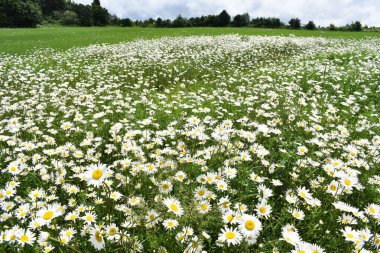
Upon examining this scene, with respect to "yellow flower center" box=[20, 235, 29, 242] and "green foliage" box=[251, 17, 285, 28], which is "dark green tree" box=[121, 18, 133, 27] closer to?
"green foliage" box=[251, 17, 285, 28]

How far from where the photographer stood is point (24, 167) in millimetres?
3109

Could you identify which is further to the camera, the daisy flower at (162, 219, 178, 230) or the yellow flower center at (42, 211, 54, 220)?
the daisy flower at (162, 219, 178, 230)

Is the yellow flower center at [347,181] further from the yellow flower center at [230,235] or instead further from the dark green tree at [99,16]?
the dark green tree at [99,16]

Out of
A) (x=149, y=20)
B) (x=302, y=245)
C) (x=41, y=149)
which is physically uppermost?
(x=149, y=20)

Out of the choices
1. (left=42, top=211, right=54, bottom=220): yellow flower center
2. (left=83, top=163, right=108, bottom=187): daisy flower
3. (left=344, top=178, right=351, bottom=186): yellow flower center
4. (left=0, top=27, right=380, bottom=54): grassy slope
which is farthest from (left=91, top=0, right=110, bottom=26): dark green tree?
(left=344, top=178, right=351, bottom=186): yellow flower center

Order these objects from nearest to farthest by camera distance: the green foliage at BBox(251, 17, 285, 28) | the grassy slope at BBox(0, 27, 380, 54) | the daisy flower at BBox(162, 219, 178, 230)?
1. the daisy flower at BBox(162, 219, 178, 230)
2. the grassy slope at BBox(0, 27, 380, 54)
3. the green foliage at BBox(251, 17, 285, 28)

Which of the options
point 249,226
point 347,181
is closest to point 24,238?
point 249,226

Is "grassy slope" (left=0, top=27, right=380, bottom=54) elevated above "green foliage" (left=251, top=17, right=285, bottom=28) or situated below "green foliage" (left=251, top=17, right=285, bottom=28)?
below

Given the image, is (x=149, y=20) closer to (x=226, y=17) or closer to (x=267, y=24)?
(x=226, y=17)

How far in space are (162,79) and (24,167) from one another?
23.0ft

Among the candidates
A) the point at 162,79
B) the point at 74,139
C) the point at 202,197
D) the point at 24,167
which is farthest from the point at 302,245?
the point at 162,79

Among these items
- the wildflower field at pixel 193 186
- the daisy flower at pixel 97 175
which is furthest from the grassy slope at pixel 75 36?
the daisy flower at pixel 97 175

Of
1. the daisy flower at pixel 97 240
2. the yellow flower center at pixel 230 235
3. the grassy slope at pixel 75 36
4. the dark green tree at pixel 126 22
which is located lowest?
the daisy flower at pixel 97 240

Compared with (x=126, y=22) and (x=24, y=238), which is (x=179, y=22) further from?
(x=24, y=238)
